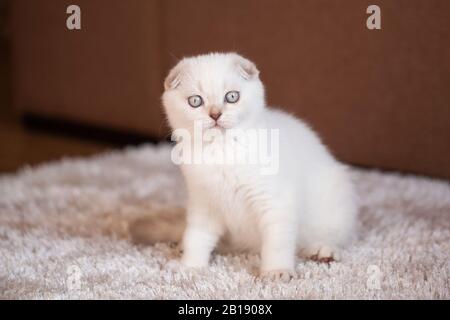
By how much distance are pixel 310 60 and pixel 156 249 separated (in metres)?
0.92

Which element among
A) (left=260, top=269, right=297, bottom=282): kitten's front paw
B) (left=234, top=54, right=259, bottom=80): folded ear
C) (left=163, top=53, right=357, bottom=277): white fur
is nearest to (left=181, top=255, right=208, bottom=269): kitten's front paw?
(left=163, top=53, right=357, bottom=277): white fur

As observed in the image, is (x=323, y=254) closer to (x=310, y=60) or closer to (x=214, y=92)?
(x=214, y=92)

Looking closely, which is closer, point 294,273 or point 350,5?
point 294,273

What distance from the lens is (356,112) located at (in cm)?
222

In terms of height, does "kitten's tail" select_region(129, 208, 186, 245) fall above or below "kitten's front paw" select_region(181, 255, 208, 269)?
above

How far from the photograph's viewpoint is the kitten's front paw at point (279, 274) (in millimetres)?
1371

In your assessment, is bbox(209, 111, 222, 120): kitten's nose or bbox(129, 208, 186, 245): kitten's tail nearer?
bbox(209, 111, 222, 120): kitten's nose

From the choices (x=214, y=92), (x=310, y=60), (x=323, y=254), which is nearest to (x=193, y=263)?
(x=323, y=254)

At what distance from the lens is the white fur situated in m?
1.42

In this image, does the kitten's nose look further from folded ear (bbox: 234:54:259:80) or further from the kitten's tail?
the kitten's tail

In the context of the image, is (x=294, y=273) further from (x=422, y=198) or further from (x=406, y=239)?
(x=422, y=198)

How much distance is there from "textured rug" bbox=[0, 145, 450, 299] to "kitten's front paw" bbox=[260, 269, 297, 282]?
0.02 metres
